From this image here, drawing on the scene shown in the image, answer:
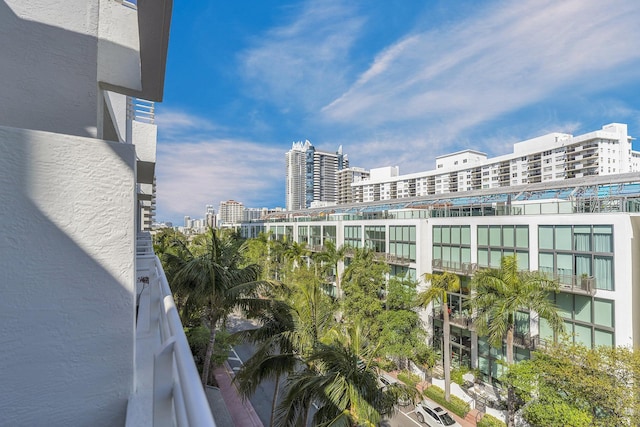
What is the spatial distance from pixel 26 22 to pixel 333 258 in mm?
22969

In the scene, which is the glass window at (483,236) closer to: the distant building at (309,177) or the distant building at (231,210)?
the distant building at (309,177)

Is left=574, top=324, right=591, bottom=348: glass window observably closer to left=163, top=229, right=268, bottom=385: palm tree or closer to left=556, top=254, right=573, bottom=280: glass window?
left=556, top=254, right=573, bottom=280: glass window

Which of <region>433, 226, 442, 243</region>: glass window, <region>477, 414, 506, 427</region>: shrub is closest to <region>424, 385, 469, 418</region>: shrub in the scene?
<region>477, 414, 506, 427</region>: shrub

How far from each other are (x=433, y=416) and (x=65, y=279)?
57.9ft

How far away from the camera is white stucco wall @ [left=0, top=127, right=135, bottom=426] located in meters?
1.25

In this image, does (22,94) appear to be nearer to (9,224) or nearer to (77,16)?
(77,16)

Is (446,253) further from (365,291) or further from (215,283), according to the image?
(215,283)

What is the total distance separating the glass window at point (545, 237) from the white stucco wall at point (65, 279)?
62.1ft

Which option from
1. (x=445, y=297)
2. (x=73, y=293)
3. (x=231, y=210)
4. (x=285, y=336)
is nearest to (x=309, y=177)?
(x=231, y=210)

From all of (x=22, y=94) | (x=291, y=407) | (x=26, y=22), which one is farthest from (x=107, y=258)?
(x=291, y=407)

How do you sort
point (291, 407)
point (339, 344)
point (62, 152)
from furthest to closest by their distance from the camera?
1. point (339, 344)
2. point (291, 407)
3. point (62, 152)

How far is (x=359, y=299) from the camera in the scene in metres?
19.7

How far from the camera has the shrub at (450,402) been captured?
15313 millimetres

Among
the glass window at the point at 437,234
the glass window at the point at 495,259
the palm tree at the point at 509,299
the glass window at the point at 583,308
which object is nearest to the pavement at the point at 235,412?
the palm tree at the point at 509,299
